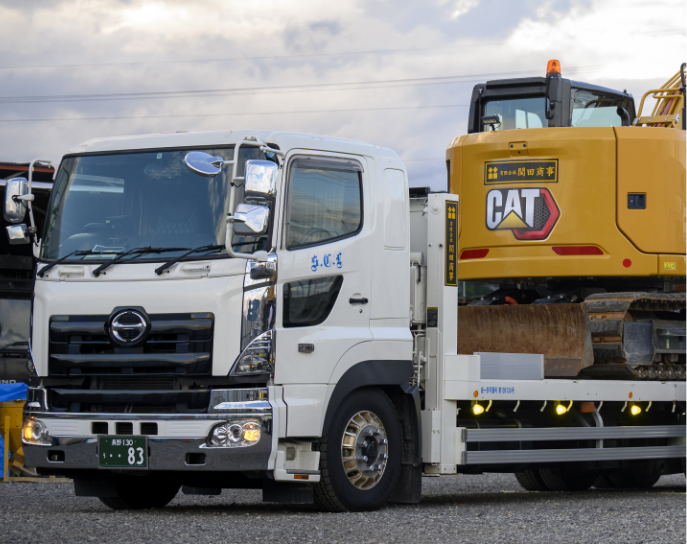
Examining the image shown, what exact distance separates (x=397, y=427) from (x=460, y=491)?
4623mm

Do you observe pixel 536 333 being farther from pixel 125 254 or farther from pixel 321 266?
pixel 125 254

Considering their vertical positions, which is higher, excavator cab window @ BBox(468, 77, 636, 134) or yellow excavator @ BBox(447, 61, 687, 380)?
excavator cab window @ BBox(468, 77, 636, 134)

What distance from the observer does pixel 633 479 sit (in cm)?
1357

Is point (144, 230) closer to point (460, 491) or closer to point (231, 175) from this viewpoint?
point (231, 175)

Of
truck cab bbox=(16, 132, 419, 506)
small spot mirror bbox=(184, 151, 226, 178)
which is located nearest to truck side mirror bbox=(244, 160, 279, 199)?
truck cab bbox=(16, 132, 419, 506)

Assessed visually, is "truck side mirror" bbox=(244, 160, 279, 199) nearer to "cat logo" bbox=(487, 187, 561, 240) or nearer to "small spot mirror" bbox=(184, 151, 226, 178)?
"small spot mirror" bbox=(184, 151, 226, 178)

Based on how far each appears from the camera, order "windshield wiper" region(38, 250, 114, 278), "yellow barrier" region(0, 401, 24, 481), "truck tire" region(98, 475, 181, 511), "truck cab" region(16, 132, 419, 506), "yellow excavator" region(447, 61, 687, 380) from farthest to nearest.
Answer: "yellow barrier" region(0, 401, 24, 481)
"yellow excavator" region(447, 61, 687, 380)
"truck tire" region(98, 475, 181, 511)
"windshield wiper" region(38, 250, 114, 278)
"truck cab" region(16, 132, 419, 506)

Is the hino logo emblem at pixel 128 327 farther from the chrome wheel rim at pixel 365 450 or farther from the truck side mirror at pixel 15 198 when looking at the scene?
the chrome wheel rim at pixel 365 450

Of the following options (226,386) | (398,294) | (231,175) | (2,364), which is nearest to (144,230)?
(231,175)

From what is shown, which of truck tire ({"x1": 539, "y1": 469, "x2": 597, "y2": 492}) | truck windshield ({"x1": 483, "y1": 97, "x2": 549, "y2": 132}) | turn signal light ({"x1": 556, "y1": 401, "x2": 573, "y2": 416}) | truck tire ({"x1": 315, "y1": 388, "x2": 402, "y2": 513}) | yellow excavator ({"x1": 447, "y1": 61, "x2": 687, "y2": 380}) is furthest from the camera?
truck tire ({"x1": 539, "y1": 469, "x2": 597, "y2": 492})

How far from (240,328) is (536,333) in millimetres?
4098

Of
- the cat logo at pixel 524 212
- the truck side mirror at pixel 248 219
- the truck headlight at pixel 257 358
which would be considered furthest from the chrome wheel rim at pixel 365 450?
the cat logo at pixel 524 212

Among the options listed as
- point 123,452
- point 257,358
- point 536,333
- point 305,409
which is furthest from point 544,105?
point 123,452

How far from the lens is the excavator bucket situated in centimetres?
1120
